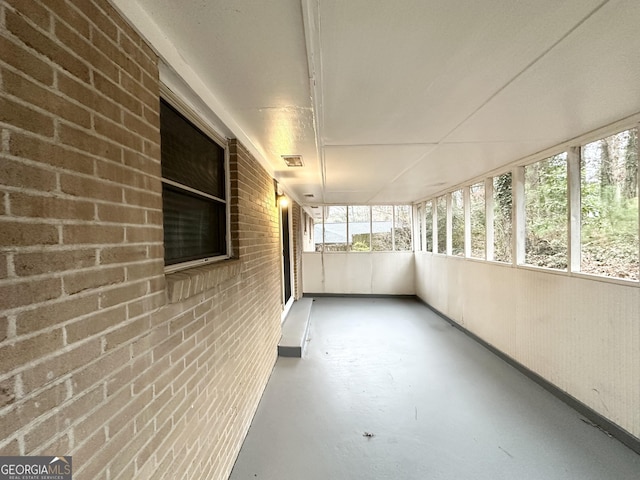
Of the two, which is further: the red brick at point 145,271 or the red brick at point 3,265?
the red brick at point 145,271

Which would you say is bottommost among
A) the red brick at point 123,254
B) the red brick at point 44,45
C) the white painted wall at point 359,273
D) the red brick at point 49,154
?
the white painted wall at point 359,273

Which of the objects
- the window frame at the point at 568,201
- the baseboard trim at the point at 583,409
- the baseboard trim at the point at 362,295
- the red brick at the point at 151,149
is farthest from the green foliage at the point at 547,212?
the baseboard trim at the point at 362,295

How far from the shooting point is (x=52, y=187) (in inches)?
29.1

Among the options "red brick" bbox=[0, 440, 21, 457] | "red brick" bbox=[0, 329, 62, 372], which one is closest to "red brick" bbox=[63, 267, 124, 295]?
"red brick" bbox=[0, 329, 62, 372]

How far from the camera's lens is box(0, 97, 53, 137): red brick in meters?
0.63

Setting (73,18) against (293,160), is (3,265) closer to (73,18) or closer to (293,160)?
(73,18)

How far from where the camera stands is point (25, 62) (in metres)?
0.68

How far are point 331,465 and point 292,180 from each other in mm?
3484

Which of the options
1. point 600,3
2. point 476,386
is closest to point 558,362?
point 476,386

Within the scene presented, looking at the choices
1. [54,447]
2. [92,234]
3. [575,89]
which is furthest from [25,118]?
[575,89]

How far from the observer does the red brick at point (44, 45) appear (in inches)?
25.7

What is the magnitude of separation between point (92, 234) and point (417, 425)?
2.71 meters

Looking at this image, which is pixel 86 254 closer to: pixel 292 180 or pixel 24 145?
pixel 24 145

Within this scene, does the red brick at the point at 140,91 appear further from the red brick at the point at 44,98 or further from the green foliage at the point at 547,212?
the green foliage at the point at 547,212
